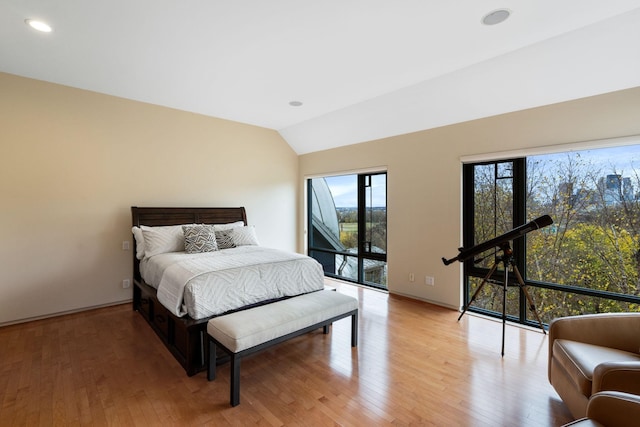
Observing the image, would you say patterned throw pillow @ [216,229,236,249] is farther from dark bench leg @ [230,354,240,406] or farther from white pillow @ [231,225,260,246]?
dark bench leg @ [230,354,240,406]

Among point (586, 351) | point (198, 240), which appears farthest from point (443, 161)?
point (198, 240)

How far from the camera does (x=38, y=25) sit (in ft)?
7.68

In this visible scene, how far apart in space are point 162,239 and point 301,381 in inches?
99.9

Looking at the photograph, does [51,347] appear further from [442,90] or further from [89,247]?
[442,90]

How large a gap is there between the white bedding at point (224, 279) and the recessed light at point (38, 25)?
222 centimetres

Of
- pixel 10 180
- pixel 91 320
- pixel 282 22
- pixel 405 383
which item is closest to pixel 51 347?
pixel 91 320

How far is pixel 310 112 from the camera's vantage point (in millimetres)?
4465

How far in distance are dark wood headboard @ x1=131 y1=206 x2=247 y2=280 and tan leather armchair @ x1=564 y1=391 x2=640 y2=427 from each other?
4349 millimetres

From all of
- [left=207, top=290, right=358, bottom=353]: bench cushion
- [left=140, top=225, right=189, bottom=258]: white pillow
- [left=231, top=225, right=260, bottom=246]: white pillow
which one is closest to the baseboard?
[left=140, top=225, right=189, bottom=258]: white pillow

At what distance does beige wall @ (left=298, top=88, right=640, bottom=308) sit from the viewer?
2764 mm

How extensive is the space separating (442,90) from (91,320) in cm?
488

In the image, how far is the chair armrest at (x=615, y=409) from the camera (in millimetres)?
1139

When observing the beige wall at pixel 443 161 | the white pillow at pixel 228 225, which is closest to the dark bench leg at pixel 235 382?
the white pillow at pixel 228 225

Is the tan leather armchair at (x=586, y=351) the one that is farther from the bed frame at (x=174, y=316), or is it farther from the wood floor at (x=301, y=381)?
the bed frame at (x=174, y=316)
